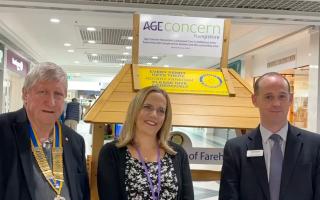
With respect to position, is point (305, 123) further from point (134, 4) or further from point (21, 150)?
point (21, 150)

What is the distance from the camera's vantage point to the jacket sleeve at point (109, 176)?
200 cm

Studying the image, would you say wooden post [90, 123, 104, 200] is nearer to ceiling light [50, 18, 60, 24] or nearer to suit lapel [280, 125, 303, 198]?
suit lapel [280, 125, 303, 198]

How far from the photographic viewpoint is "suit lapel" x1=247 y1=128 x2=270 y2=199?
1825 mm

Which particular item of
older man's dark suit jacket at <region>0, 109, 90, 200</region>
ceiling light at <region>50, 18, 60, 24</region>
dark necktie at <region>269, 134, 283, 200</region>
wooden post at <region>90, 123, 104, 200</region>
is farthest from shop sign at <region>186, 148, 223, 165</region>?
ceiling light at <region>50, 18, 60, 24</region>

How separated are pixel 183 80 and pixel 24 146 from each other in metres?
1.76

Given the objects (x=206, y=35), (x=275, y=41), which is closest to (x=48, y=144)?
(x=206, y=35)

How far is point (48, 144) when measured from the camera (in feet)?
6.00

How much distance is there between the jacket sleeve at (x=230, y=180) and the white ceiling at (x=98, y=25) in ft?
11.4

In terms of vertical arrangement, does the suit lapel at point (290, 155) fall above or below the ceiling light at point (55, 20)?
below

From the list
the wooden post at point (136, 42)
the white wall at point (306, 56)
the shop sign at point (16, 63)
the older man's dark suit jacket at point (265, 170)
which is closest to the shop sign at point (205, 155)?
the wooden post at point (136, 42)

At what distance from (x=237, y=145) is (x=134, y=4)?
380 centimetres

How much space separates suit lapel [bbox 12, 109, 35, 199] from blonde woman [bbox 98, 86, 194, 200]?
1.54 ft

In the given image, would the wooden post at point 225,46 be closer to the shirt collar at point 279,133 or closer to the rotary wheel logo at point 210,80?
the rotary wheel logo at point 210,80

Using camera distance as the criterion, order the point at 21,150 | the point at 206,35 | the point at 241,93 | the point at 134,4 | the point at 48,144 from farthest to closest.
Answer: the point at 134,4, the point at 206,35, the point at 241,93, the point at 48,144, the point at 21,150
